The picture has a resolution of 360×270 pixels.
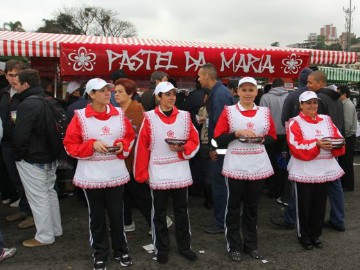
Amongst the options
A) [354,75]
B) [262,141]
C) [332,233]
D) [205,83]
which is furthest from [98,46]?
[354,75]

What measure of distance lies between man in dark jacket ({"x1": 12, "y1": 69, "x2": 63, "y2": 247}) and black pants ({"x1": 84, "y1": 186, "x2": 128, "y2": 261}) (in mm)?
845

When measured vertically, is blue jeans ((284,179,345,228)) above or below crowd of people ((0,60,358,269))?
below

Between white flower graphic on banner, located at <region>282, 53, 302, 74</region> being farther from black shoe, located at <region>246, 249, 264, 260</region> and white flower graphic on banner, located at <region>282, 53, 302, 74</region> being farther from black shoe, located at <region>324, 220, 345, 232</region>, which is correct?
black shoe, located at <region>246, 249, 264, 260</region>

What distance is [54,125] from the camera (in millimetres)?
3883

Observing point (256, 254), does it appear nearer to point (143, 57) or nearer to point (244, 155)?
point (244, 155)

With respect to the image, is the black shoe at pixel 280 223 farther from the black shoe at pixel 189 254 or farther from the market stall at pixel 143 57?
the market stall at pixel 143 57

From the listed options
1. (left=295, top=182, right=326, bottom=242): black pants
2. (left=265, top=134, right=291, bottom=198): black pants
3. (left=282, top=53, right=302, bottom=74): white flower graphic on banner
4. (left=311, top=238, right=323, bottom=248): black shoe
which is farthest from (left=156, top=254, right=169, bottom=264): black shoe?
(left=282, top=53, right=302, bottom=74): white flower graphic on banner

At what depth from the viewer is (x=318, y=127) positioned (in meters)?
3.64

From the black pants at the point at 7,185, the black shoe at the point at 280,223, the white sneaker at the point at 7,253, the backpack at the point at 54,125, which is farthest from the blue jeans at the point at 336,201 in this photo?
the black pants at the point at 7,185

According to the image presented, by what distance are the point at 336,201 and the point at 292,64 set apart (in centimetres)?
382

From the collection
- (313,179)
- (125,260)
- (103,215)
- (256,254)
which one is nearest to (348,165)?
(313,179)

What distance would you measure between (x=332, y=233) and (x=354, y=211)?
1051 millimetres

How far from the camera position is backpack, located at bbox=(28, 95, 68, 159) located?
3.84 m

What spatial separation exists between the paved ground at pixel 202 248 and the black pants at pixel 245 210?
175 millimetres
